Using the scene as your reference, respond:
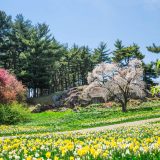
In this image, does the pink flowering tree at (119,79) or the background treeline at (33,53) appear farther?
the background treeline at (33,53)

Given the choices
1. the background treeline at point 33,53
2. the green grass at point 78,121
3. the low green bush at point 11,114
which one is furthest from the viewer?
the background treeline at point 33,53

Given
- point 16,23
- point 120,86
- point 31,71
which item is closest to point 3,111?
point 120,86

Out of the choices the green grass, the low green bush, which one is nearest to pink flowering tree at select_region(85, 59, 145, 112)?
the green grass

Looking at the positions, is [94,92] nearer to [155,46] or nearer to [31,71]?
[155,46]

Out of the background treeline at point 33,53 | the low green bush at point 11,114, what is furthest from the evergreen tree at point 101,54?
the low green bush at point 11,114

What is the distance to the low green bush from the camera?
111ft

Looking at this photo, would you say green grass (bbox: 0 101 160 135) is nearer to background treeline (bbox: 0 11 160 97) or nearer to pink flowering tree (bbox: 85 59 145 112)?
pink flowering tree (bbox: 85 59 145 112)

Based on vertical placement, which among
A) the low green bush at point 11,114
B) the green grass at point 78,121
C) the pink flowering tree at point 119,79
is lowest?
the green grass at point 78,121

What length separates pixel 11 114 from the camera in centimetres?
3453

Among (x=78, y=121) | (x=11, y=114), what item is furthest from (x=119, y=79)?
(x=11, y=114)

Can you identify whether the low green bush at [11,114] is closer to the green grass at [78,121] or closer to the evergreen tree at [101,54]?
the green grass at [78,121]

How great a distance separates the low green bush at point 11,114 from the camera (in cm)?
3384

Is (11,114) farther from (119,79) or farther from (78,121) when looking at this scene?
(119,79)

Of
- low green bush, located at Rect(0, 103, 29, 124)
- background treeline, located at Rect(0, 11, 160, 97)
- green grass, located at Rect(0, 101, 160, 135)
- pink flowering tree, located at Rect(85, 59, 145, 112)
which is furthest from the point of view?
background treeline, located at Rect(0, 11, 160, 97)
